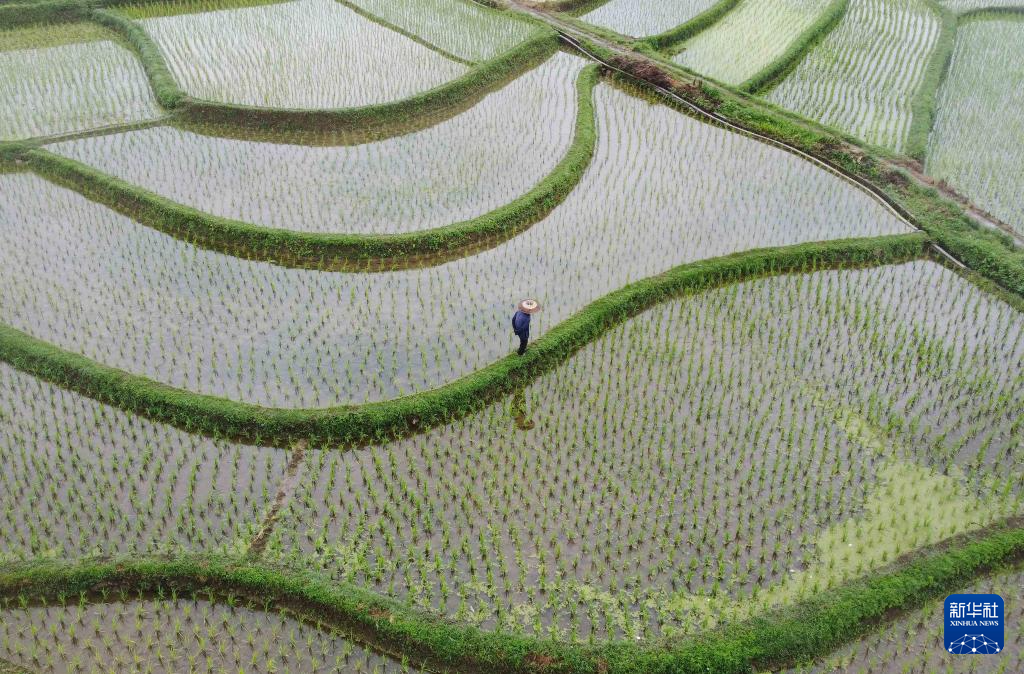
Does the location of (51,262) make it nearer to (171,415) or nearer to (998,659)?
(171,415)

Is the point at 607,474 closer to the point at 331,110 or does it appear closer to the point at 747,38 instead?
the point at 331,110

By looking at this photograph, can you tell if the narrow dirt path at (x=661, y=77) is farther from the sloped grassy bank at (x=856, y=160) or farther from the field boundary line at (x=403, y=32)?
the field boundary line at (x=403, y=32)

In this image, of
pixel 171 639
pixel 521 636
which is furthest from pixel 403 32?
pixel 521 636

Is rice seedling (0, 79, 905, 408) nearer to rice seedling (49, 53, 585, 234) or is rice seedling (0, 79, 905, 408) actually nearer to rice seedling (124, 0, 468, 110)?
rice seedling (49, 53, 585, 234)

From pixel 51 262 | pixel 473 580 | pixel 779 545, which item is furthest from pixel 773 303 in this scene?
pixel 51 262

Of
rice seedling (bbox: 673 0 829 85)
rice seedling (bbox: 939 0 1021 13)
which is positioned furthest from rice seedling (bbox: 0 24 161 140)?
rice seedling (bbox: 939 0 1021 13)

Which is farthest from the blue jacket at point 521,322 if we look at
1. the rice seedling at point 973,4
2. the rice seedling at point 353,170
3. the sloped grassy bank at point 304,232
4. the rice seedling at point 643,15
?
the rice seedling at point 973,4

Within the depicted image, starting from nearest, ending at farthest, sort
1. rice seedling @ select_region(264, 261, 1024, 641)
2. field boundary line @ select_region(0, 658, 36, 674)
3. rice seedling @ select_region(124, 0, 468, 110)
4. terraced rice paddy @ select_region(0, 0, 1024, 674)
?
1. field boundary line @ select_region(0, 658, 36, 674)
2. terraced rice paddy @ select_region(0, 0, 1024, 674)
3. rice seedling @ select_region(264, 261, 1024, 641)
4. rice seedling @ select_region(124, 0, 468, 110)
